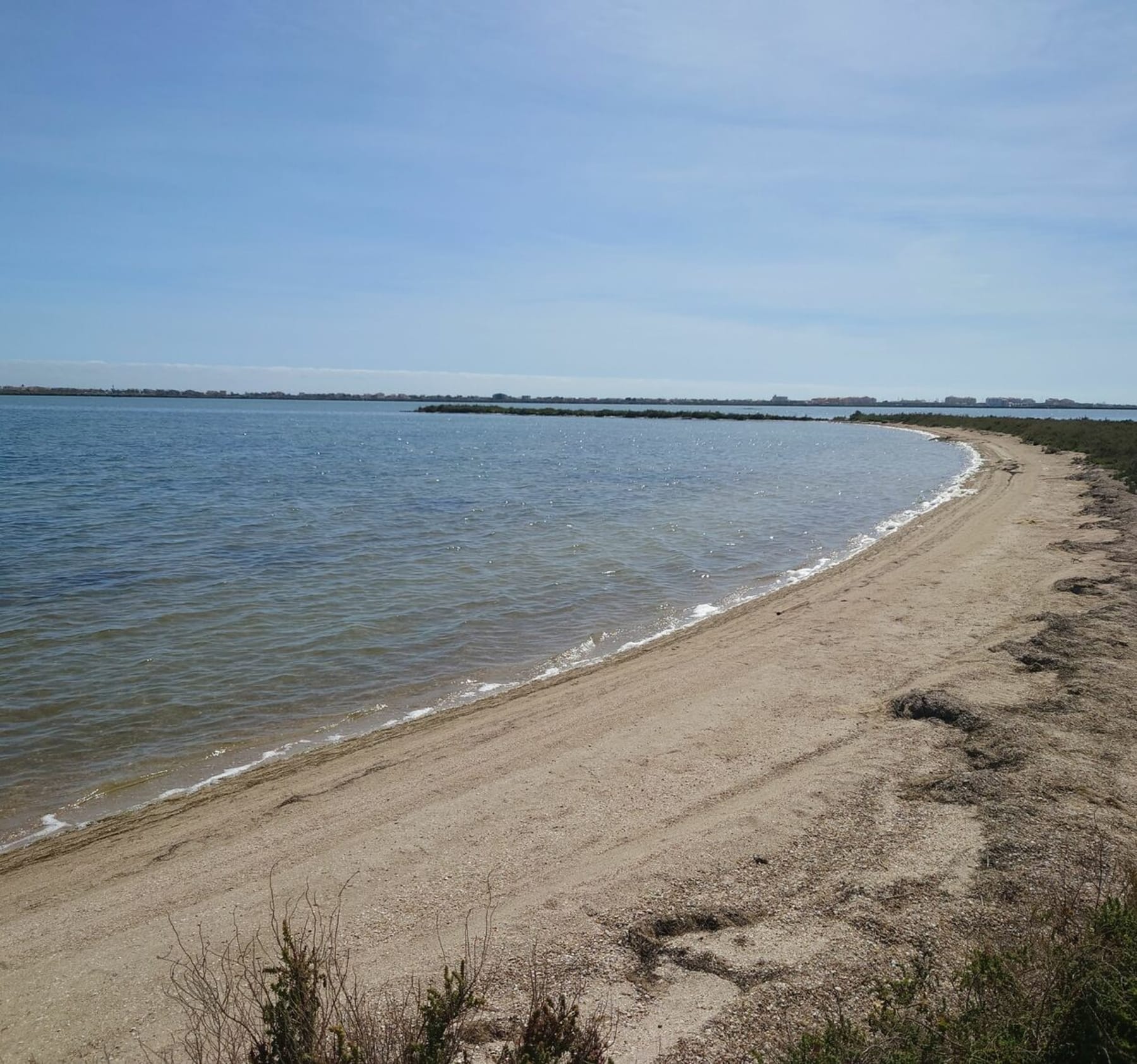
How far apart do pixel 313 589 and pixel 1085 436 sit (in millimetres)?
50953

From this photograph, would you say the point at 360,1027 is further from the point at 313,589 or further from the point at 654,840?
the point at 313,589

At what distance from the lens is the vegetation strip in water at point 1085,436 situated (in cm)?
3241

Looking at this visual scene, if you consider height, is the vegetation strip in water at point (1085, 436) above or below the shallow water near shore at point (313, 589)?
above

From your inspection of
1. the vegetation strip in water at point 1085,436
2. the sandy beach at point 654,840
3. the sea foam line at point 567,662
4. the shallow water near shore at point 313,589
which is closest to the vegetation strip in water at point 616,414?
the vegetation strip in water at point 1085,436

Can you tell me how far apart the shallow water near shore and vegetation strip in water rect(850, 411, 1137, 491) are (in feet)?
22.0

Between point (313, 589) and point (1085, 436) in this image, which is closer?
point (313, 589)

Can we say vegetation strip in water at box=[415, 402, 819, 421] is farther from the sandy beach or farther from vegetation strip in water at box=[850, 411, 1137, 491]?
the sandy beach

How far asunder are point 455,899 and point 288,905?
3.62 feet

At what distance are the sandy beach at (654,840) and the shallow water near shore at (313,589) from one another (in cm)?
121

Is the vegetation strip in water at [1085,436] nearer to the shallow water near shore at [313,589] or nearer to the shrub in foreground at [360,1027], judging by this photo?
the shallow water near shore at [313,589]

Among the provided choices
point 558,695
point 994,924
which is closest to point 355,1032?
point 994,924

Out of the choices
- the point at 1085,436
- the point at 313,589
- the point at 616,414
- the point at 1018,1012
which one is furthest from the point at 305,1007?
the point at 616,414

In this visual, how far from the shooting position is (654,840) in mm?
5688

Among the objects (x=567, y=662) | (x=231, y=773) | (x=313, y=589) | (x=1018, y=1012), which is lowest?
(x=231, y=773)
